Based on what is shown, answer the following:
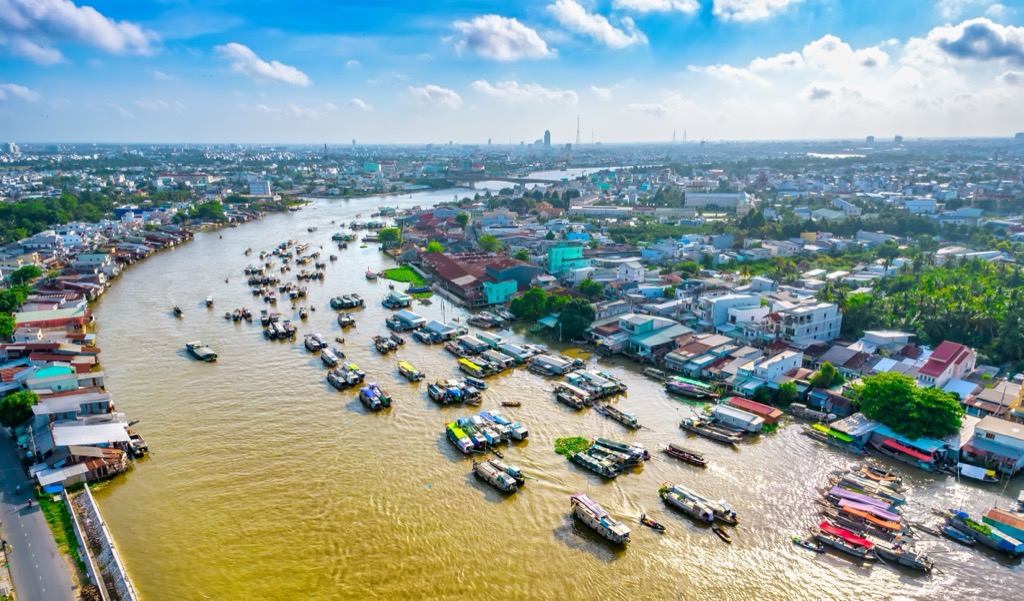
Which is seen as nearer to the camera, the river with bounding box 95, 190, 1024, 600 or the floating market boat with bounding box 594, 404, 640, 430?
the river with bounding box 95, 190, 1024, 600

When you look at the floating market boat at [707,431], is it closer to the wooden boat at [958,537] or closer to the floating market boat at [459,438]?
the wooden boat at [958,537]

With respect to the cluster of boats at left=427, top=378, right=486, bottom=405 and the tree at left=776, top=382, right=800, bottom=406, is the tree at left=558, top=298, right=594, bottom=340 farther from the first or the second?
the tree at left=776, top=382, right=800, bottom=406

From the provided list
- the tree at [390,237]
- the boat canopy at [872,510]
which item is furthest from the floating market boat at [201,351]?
the tree at [390,237]

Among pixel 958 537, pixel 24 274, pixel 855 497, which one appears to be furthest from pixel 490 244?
pixel 958 537

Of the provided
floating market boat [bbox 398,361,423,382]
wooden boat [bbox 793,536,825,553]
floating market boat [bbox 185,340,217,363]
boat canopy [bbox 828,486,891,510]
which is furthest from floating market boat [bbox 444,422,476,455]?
floating market boat [bbox 185,340,217,363]

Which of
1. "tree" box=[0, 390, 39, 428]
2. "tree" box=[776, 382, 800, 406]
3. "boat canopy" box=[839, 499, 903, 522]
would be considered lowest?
"boat canopy" box=[839, 499, 903, 522]

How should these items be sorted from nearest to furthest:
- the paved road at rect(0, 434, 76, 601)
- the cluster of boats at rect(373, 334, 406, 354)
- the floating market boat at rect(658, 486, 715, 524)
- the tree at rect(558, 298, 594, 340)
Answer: the paved road at rect(0, 434, 76, 601) → the floating market boat at rect(658, 486, 715, 524) → the cluster of boats at rect(373, 334, 406, 354) → the tree at rect(558, 298, 594, 340)

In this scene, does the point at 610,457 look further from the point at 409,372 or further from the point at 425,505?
the point at 409,372

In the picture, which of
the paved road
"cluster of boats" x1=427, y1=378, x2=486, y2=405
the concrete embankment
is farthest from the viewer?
"cluster of boats" x1=427, y1=378, x2=486, y2=405
